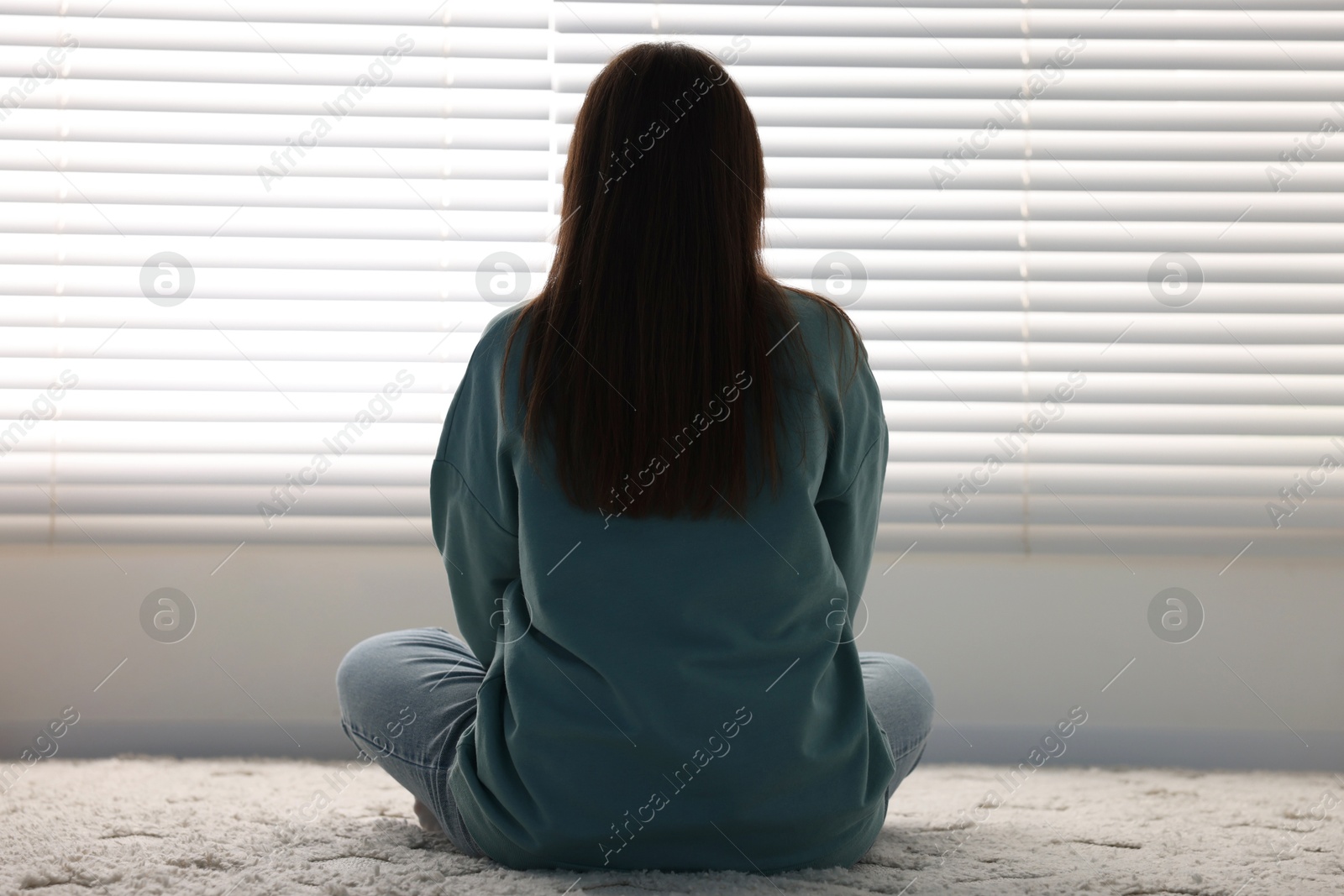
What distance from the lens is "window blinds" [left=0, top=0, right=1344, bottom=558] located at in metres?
1.63

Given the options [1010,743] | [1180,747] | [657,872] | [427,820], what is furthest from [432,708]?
[1180,747]

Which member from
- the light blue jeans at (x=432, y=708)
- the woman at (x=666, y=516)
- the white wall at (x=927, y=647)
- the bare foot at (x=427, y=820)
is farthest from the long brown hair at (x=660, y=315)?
the white wall at (x=927, y=647)

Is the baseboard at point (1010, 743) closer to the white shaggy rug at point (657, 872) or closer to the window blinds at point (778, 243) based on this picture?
the white shaggy rug at point (657, 872)

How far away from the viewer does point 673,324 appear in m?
0.90

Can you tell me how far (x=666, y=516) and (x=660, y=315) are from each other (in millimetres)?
183

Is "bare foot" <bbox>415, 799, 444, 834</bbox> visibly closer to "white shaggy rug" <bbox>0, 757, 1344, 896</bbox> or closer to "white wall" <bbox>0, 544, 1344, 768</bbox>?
"white shaggy rug" <bbox>0, 757, 1344, 896</bbox>

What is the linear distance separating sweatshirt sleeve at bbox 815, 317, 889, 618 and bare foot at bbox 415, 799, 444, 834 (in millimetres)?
536

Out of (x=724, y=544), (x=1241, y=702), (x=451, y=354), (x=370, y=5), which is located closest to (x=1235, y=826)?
(x=1241, y=702)

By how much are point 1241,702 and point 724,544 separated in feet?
4.10

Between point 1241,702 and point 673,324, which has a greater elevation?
point 673,324

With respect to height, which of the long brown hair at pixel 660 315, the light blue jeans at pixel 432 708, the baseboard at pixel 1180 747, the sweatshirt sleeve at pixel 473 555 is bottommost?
the baseboard at pixel 1180 747

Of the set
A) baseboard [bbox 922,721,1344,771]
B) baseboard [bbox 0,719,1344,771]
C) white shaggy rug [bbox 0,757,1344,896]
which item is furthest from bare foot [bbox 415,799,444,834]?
baseboard [bbox 922,721,1344,771]

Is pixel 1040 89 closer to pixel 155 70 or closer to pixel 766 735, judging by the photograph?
pixel 766 735

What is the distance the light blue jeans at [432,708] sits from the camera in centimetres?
105
